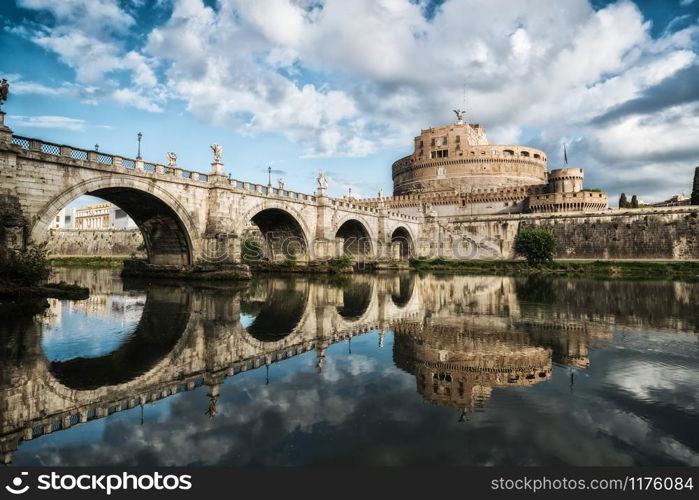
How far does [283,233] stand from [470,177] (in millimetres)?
52323

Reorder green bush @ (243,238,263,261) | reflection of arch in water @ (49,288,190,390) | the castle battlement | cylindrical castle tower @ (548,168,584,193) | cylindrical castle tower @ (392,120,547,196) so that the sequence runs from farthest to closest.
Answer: cylindrical castle tower @ (392,120,547,196)
the castle battlement
cylindrical castle tower @ (548,168,584,193)
green bush @ (243,238,263,261)
reflection of arch in water @ (49,288,190,390)

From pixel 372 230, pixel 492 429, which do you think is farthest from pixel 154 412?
pixel 372 230

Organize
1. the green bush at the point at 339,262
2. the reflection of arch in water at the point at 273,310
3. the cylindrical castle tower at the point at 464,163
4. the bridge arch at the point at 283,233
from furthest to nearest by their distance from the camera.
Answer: the cylindrical castle tower at the point at 464,163
the green bush at the point at 339,262
the bridge arch at the point at 283,233
the reflection of arch in water at the point at 273,310

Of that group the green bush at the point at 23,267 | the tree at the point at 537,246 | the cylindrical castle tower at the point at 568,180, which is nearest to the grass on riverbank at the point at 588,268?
the tree at the point at 537,246

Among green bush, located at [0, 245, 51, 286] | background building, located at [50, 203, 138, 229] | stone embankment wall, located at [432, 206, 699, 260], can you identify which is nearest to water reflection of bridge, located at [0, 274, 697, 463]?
green bush, located at [0, 245, 51, 286]

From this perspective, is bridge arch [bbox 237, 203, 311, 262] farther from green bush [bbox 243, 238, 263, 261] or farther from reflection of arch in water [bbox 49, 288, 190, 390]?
reflection of arch in water [bbox 49, 288, 190, 390]

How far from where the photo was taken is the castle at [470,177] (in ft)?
234

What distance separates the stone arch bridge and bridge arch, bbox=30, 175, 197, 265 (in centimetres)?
6

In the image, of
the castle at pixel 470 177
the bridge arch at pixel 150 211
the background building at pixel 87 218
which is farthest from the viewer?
the background building at pixel 87 218

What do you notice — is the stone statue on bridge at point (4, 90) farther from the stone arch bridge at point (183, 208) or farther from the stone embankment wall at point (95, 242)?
the stone embankment wall at point (95, 242)

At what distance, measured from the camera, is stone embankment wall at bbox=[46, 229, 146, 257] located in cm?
6488

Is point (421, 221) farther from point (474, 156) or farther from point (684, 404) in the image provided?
point (684, 404)

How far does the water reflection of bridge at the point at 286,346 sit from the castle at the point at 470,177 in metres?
53.8

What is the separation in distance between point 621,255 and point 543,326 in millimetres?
48141
